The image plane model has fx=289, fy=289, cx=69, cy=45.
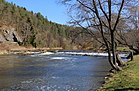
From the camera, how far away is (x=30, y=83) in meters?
21.4

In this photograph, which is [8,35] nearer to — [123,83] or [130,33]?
[130,33]

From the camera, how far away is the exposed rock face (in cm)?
10820

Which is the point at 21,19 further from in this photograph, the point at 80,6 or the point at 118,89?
the point at 118,89

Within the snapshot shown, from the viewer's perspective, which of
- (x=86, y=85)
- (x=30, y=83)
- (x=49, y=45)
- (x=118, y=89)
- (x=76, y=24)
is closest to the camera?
(x=118, y=89)

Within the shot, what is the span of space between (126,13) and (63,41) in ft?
410

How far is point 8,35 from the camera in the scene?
111688mm

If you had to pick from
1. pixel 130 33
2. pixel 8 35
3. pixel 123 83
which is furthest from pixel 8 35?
pixel 123 83

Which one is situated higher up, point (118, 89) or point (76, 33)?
point (76, 33)

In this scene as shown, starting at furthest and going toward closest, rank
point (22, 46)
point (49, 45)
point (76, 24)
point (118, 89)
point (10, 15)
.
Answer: point (49, 45) → point (10, 15) → point (22, 46) → point (76, 24) → point (118, 89)

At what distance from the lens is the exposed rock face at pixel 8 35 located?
355ft

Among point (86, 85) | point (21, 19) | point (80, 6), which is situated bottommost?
point (86, 85)

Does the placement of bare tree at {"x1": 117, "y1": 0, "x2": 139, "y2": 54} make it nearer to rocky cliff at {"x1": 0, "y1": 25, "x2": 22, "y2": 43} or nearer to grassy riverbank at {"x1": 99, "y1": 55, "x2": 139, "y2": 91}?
grassy riverbank at {"x1": 99, "y1": 55, "x2": 139, "y2": 91}

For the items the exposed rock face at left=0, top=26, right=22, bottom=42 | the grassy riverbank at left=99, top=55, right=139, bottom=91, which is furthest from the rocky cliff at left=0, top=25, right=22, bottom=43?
the grassy riverbank at left=99, top=55, right=139, bottom=91

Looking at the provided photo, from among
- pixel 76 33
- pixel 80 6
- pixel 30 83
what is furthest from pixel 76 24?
pixel 30 83
